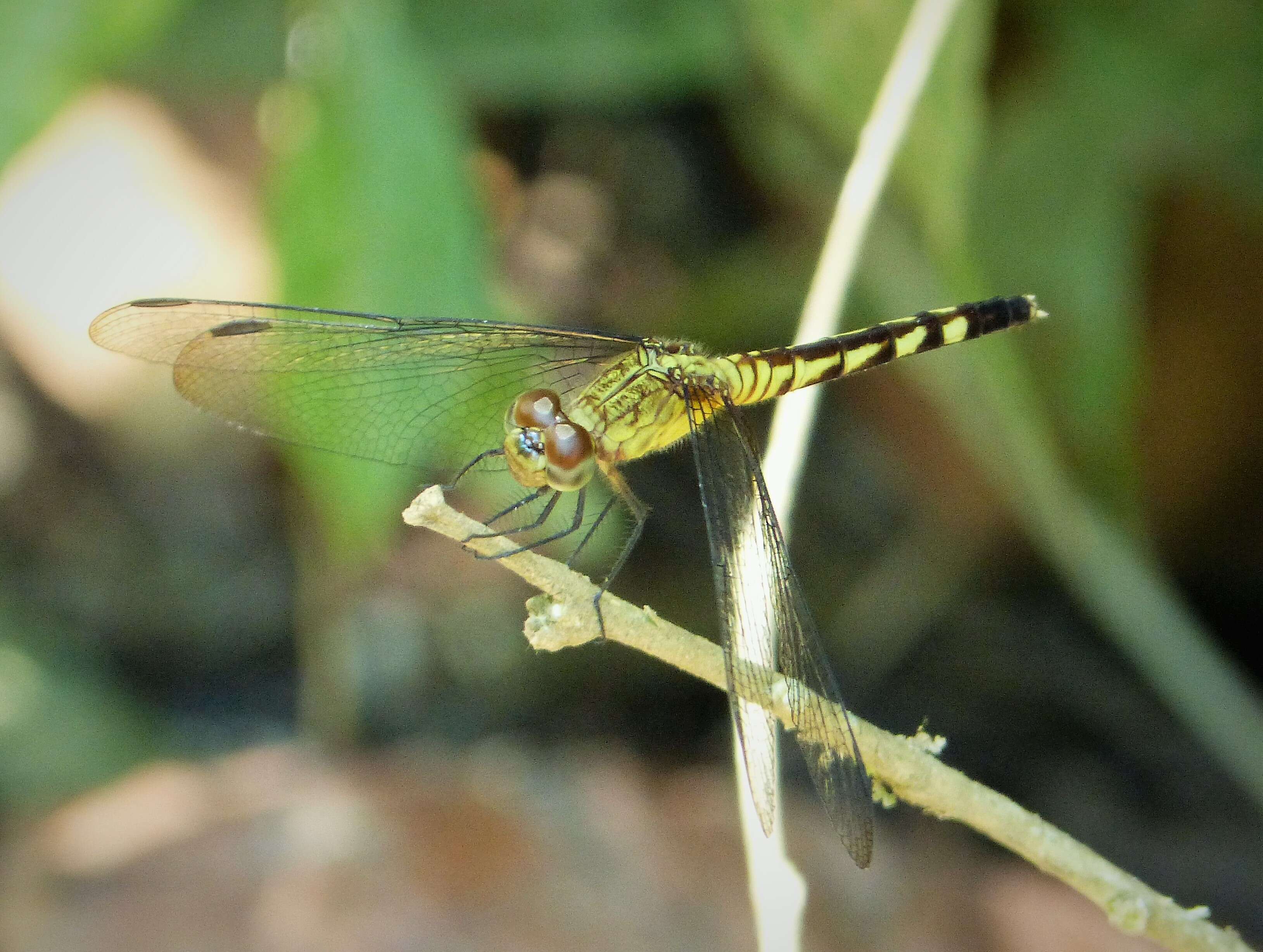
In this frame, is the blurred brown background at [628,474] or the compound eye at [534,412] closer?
the compound eye at [534,412]

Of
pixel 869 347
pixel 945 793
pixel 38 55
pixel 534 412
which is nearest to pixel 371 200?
pixel 38 55

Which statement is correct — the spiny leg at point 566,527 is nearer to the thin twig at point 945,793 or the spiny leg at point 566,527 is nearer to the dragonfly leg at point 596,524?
the dragonfly leg at point 596,524

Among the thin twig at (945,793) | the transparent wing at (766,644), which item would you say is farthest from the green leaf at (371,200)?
the thin twig at (945,793)

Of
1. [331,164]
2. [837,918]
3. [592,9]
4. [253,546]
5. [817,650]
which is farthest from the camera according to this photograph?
[253,546]

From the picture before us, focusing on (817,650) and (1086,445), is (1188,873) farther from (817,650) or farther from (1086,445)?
(817,650)

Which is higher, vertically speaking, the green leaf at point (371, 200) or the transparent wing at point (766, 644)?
the green leaf at point (371, 200)

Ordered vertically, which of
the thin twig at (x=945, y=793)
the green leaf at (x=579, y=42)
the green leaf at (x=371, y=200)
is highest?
the green leaf at (x=579, y=42)

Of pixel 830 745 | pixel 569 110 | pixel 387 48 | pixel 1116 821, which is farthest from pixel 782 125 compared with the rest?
pixel 830 745
